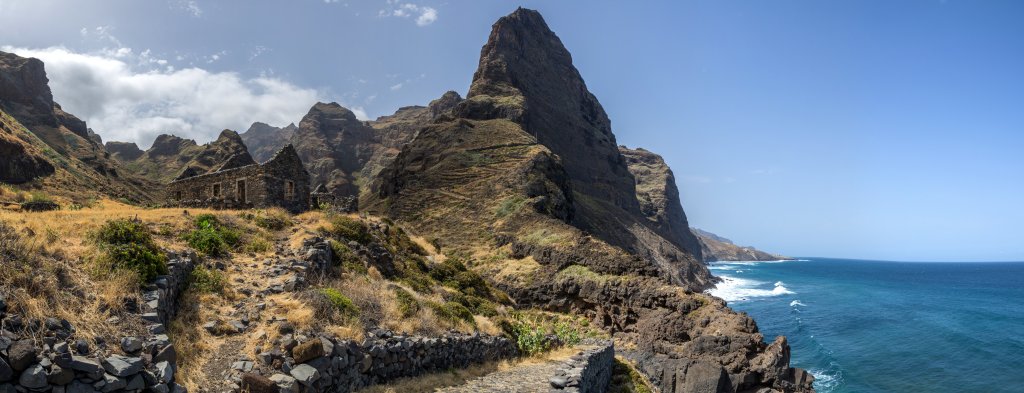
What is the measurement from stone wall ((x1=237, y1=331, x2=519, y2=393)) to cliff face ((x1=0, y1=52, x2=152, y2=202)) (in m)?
44.3

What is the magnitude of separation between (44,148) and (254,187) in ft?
144

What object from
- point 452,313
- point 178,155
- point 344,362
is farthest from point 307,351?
point 178,155

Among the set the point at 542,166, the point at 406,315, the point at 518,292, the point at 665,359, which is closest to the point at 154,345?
the point at 406,315

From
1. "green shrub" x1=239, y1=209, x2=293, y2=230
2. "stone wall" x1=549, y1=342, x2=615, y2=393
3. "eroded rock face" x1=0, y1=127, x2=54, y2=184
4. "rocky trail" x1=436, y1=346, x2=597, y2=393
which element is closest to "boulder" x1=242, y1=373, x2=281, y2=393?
"rocky trail" x1=436, y1=346, x2=597, y2=393

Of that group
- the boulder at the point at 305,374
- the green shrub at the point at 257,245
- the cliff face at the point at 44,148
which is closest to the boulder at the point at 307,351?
the boulder at the point at 305,374

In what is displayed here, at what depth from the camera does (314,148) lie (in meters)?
182

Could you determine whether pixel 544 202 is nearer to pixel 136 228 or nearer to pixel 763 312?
pixel 763 312

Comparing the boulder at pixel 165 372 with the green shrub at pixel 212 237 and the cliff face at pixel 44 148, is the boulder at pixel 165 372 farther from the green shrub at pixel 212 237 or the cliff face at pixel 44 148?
the cliff face at pixel 44 148

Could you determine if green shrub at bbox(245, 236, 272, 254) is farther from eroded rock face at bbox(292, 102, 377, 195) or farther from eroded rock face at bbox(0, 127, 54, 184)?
eroded rock face at bbox(292, 102, 377, 195)

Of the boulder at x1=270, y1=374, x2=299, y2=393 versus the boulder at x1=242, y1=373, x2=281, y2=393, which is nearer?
the boulder at x1=242, y1=373, x2=281, y2=393

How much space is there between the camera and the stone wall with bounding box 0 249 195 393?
6707mm

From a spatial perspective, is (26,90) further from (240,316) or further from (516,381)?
(516,381)

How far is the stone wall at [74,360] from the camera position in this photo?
6.71 m

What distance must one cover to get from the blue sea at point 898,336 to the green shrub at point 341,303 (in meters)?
44.1
